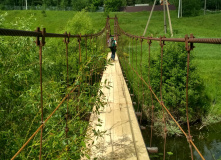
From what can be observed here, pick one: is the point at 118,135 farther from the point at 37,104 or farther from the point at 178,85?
the point at 178,85

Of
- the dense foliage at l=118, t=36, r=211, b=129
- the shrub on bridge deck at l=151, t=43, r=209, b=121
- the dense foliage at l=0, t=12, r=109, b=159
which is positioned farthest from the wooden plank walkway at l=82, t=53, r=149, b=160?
the shrub on bridge deck at l=151, t=43, r=209, b=121

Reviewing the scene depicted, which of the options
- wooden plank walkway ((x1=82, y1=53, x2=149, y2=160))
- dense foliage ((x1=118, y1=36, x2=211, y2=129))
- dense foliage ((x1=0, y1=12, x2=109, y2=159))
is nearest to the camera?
dense foliage ((x1=0, y1=12, x2=109, y2=159))

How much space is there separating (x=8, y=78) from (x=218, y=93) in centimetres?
823

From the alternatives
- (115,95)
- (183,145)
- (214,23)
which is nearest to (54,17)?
(214,23)

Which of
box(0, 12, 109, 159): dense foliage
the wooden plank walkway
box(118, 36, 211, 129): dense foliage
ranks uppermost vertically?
box(0, 12, 109, 159): dense foliage

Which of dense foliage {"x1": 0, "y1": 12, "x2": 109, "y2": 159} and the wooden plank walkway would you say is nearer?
dense foliage {"x1": 0, "y1": 12, "x2": 109, "y2": 159}

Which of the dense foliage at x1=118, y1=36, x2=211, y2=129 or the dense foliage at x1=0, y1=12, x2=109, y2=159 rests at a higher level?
the dense foliage at x1=0, y1=12, x2=109, y2=159

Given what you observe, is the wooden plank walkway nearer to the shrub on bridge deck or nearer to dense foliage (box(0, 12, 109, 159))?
dense foliage (box(0, 12, 109, 159))

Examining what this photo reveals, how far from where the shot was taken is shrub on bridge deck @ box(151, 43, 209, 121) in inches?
321

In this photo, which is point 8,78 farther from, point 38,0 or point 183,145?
point 38,0

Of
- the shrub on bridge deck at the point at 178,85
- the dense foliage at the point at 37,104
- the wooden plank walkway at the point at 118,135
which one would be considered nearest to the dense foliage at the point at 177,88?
the shrub on bridge deck at the point at 178,85

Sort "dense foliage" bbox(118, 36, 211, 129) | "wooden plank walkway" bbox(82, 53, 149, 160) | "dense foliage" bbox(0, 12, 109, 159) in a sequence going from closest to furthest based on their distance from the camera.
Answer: "dense foliage" bbox(0, 12, 109, 159), "wooden plank walkway" bbox(82, 53, 149, 160), "dense foliage" bbox(118, 36, 211, 129)

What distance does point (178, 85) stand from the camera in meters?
8.62

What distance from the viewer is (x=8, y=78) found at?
7.31ft
